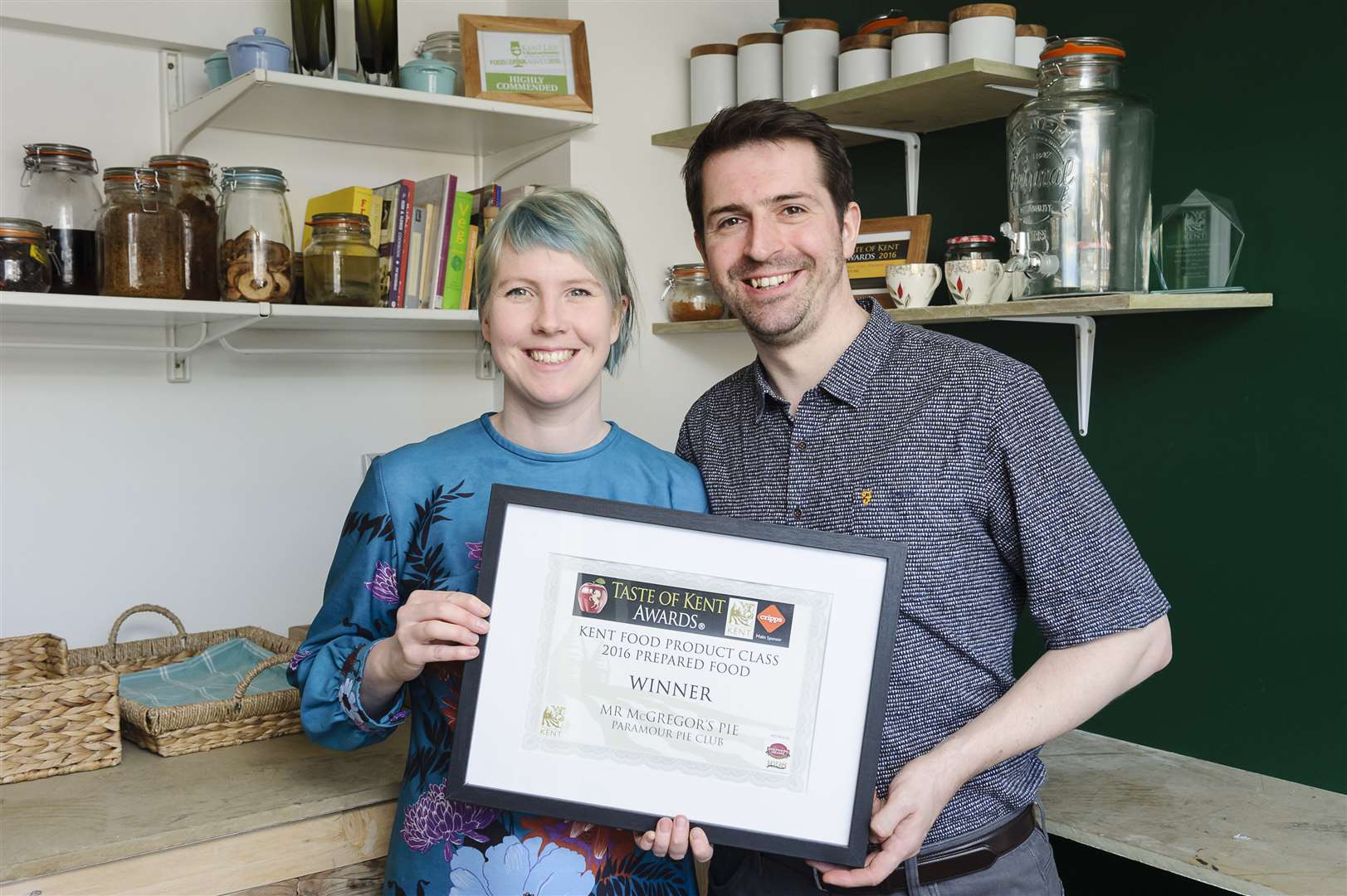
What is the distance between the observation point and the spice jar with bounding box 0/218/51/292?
1.87m

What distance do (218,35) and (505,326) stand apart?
4.76 ft

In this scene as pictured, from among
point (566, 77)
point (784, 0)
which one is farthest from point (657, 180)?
point (784, 0)

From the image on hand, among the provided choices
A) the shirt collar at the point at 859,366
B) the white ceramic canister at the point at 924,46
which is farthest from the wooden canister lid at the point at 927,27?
the shirt collar at the point at 859,366

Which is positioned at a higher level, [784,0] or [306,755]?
[784,0]

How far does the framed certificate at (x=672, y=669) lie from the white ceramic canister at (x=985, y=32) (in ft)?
4.06

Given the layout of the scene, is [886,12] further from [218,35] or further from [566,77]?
[218,35]

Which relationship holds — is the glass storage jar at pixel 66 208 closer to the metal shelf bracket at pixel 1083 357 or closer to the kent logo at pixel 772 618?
the kent logo at pixel 772 618

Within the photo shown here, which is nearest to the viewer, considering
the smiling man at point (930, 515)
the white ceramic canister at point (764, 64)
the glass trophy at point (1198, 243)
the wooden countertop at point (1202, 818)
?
the smiling man at point (930, 515)

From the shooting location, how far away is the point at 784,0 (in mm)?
2850

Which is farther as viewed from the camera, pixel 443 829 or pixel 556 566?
pixel 443 829

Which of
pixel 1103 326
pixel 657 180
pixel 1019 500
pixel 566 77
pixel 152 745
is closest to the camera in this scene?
pixel 1019 500

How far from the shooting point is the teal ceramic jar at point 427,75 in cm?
234

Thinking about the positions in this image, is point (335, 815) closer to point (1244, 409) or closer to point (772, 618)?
point (772, 618)

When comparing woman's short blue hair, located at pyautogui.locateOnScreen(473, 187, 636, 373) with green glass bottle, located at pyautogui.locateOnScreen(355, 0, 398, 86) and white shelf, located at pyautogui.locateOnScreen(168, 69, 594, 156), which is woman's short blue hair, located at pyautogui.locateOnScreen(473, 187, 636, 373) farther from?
green glass bottle, located at pyautogui.locateOnScreen(355, 0, 398, 86)
